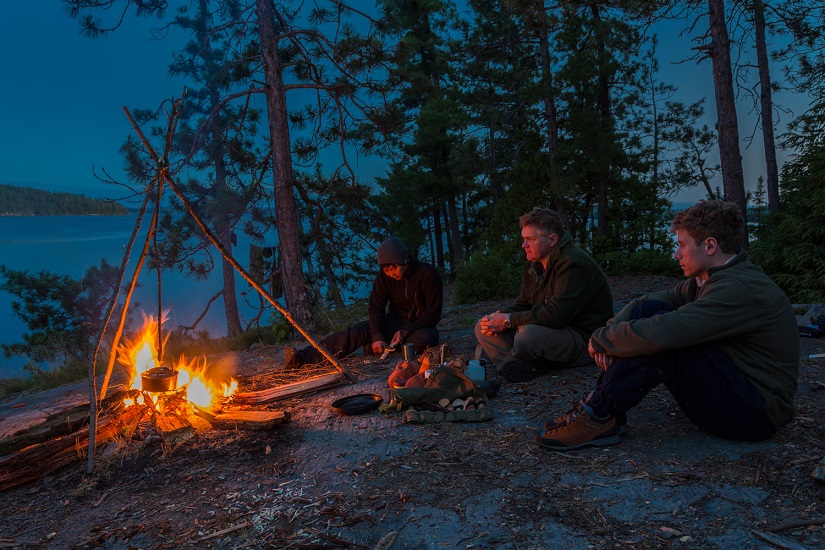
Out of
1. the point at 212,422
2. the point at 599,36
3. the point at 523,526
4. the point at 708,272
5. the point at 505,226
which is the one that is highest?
the point at 599,36

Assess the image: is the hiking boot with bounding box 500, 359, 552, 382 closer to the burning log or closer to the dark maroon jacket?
the dark maroon jacket

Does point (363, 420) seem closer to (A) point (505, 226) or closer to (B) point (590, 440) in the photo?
(B) point (590, 440)

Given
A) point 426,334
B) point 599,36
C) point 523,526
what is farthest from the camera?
point 599,36

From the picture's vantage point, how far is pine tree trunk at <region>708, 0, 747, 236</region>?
9.45 m

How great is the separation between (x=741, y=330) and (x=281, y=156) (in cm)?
698

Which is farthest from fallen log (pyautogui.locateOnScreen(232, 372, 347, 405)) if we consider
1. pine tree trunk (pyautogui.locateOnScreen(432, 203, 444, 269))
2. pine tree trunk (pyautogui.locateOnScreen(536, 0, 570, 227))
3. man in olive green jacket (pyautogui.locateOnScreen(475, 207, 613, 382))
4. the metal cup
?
pine tree trunk (pyautogui.locateOnScreen(432, 203, 444, 269))

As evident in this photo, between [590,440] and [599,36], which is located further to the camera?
[599,36]

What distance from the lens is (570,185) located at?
53.0 ft

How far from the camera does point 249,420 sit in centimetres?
412

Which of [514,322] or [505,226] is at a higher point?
[505,226]

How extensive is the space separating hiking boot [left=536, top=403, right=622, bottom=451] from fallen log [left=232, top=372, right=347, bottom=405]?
8.11 feet

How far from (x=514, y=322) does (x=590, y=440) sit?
5.45 feet

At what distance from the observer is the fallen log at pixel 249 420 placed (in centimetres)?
405

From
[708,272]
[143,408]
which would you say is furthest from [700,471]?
[143,408]
